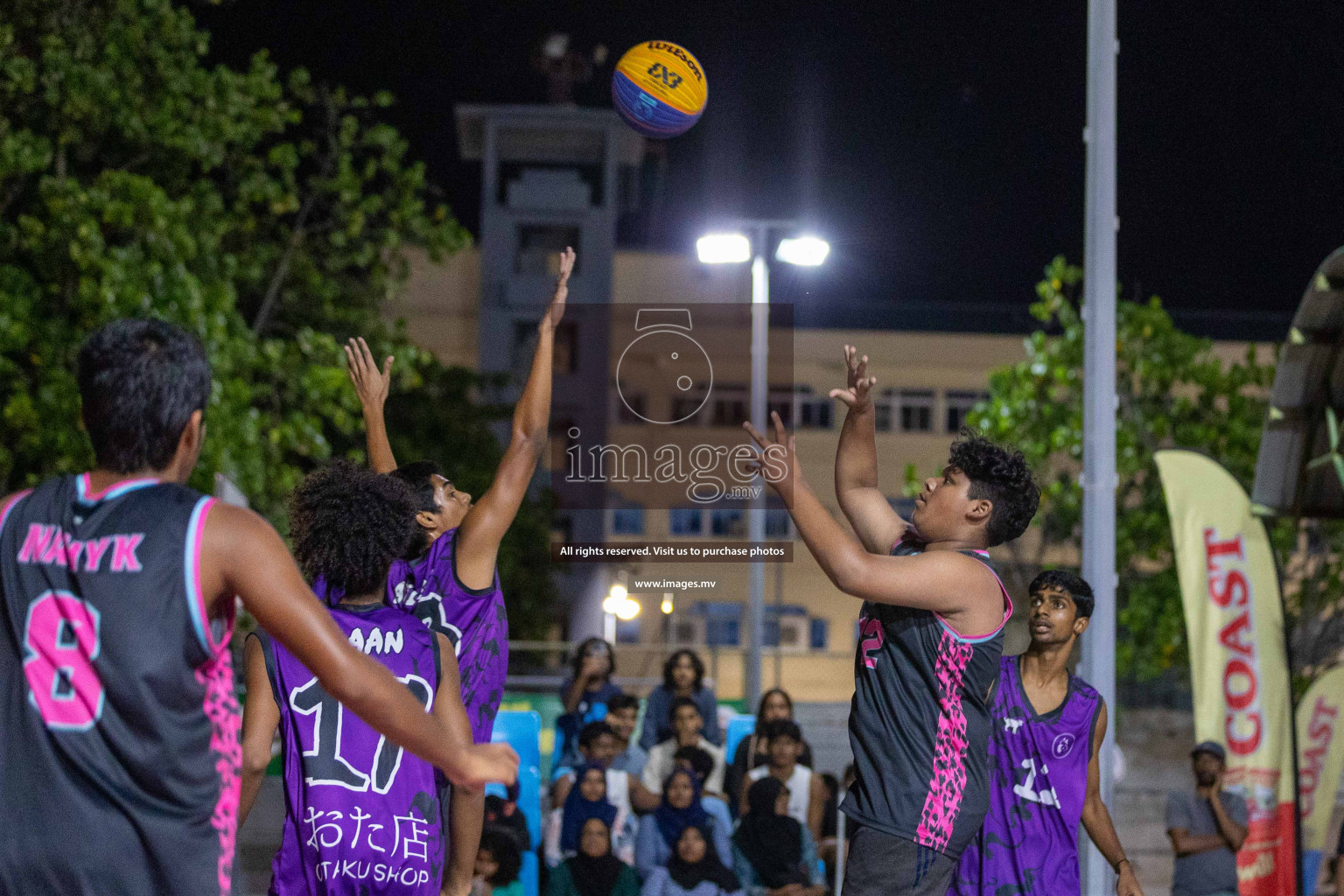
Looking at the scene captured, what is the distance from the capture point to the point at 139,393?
7.64 ft

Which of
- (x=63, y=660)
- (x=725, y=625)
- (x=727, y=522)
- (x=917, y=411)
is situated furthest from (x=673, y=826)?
(x=917, y=411)

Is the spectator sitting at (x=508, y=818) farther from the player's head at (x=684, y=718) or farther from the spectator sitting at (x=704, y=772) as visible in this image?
the player's head at (x=684, y=718)

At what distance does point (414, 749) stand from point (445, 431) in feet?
63.7

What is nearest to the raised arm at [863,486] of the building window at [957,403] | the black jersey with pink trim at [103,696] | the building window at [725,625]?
the black jersey with pink trim at [103,696]

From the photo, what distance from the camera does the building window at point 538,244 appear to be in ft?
103

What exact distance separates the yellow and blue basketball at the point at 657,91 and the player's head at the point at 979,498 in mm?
2858

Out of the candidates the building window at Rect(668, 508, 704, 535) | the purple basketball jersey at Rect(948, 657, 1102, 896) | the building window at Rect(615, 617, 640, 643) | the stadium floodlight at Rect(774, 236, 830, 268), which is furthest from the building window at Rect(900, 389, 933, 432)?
the purple basketball jersey at Rect(948, 657, 1102, 896)

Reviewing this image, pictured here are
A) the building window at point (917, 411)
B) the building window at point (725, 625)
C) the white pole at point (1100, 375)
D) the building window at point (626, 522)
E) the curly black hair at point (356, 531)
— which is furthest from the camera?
the building window at point (917, 411)

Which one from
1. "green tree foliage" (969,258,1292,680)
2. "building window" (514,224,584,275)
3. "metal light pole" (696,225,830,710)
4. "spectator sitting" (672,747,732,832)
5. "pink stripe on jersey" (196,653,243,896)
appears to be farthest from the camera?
"building window" (514,224,584,275)

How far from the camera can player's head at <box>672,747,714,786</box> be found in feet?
25.7

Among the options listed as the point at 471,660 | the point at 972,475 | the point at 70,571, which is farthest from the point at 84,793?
the point at 972,475

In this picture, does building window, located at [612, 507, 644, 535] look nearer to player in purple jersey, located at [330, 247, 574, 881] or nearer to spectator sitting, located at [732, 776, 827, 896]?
spectator sitting, located at [732, 776, 827, 896]

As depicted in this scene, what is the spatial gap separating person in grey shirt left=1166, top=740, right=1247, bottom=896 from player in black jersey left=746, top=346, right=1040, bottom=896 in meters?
4.38

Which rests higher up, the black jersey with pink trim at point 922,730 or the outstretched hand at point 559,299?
the outstretched hand at point 559,299
